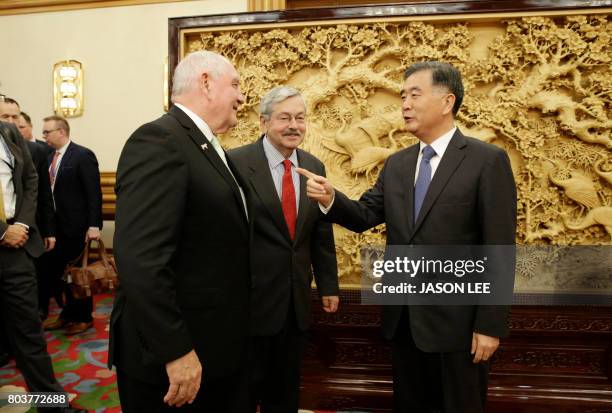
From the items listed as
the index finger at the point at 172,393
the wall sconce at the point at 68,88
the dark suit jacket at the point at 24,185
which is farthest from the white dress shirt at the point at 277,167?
the wall sconce at the point at 68,88

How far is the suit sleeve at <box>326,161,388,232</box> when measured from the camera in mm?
1760

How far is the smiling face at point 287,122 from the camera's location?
1.79 m

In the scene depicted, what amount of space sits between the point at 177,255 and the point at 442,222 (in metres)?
0.94

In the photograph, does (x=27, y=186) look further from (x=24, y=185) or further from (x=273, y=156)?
(x=273, y=156)

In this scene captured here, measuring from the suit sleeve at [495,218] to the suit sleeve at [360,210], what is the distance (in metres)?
0.47

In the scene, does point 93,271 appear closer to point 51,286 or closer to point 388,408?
point 51,286

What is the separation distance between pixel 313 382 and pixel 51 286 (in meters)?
2.59

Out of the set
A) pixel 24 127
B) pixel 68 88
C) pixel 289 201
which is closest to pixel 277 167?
pixel 289 201

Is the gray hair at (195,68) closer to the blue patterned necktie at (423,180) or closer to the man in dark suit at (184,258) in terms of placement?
the man in dark suit at (184,258)

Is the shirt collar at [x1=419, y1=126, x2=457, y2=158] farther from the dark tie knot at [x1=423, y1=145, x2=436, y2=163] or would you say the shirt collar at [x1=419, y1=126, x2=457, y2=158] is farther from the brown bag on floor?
the brown bag on floor

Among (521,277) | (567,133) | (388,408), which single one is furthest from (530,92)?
(388,408)

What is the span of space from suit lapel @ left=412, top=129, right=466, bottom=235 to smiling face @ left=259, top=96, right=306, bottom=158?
1.98ft

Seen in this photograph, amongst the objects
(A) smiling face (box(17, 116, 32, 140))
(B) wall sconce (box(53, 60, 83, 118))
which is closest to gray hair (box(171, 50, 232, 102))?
(A) smiling face (box(17, 116, 32, 140))

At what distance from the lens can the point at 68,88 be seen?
509cm
